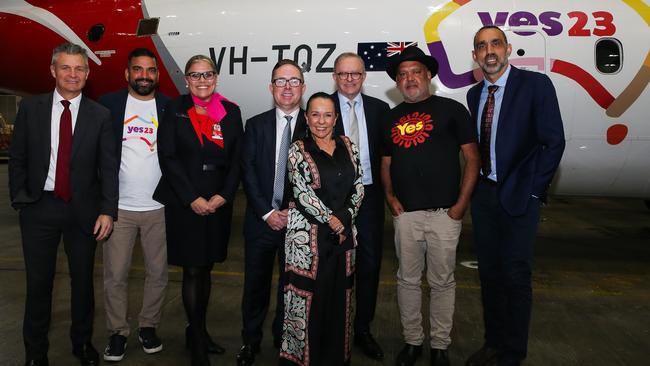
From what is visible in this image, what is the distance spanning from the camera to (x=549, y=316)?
174 inches

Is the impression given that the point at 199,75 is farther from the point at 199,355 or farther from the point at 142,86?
the point at 199,355

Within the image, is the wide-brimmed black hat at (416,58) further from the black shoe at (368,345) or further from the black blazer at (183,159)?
the black shoe at (368,345)

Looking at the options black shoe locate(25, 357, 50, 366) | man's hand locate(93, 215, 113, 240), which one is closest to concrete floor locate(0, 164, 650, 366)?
black shoe locate(25, 357, 50, 366)

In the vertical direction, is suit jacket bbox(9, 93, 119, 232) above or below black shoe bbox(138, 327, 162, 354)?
above

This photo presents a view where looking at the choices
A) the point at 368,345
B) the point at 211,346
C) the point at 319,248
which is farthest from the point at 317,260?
the point at 211,346

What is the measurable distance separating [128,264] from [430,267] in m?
2.15

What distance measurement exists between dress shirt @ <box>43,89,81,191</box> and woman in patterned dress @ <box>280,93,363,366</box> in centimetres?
145

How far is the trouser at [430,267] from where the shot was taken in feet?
11.0

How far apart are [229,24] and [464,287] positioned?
4028mm

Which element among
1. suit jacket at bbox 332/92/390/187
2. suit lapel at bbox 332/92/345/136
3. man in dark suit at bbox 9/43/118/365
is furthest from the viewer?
suit jacket at bbox 332/92/390/187

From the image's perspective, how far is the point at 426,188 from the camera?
3334 mm

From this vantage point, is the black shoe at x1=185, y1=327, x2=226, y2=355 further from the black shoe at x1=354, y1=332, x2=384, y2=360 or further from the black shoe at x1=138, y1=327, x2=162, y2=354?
the black shoe at x1=354, y1=332, x2=384, y2=360

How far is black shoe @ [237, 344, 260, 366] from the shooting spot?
11.3 ft

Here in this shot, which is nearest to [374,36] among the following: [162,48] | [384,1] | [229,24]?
[384,1]
